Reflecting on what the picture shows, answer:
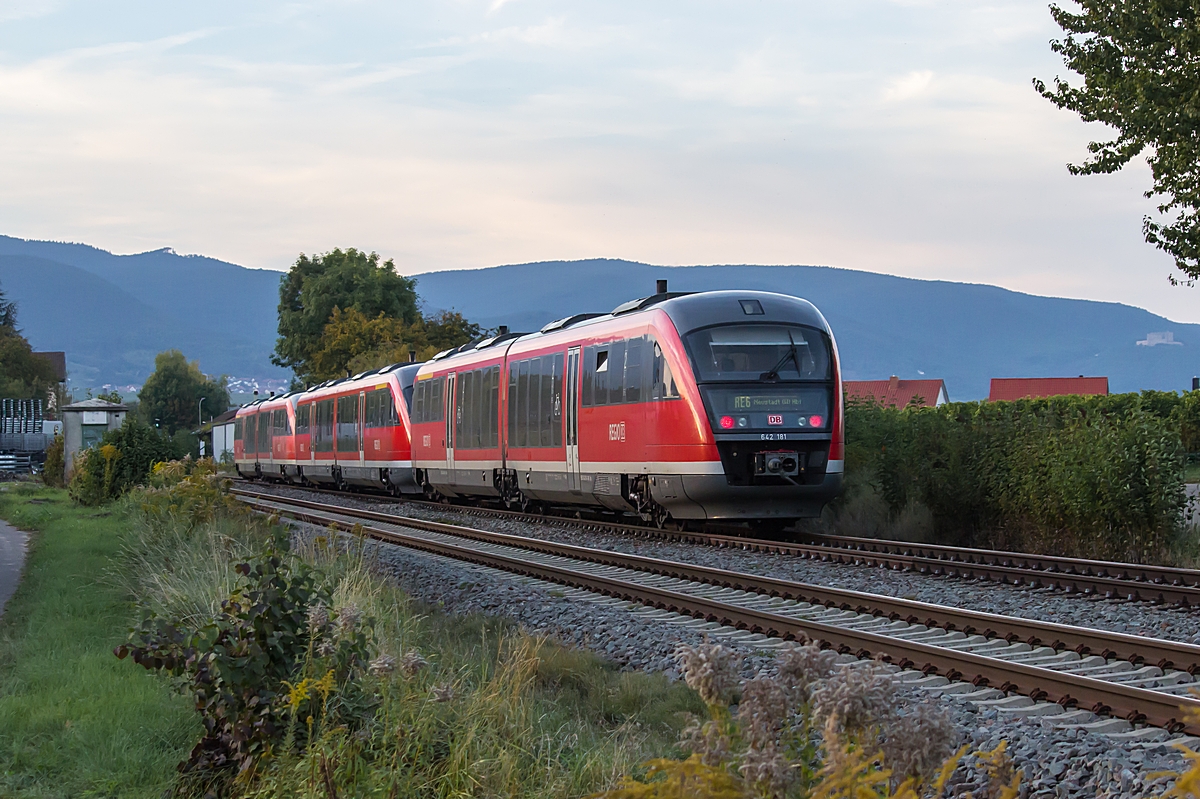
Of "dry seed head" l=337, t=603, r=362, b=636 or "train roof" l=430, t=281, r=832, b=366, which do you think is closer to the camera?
"dry seed head" l=337, t=603, r=362, b=636

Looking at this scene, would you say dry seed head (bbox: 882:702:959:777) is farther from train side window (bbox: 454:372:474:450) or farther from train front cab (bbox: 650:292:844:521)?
train side window (bbox: 454:372:474:450)

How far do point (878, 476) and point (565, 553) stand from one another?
6167mm

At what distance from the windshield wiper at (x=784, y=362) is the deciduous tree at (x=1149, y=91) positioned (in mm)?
6570

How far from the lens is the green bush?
90.5ft

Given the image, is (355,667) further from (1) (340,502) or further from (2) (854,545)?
(1) (340,502)

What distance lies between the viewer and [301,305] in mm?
86688

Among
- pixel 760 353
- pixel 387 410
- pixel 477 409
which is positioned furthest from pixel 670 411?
pixel 387 410

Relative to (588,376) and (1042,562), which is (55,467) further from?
(1042,562)

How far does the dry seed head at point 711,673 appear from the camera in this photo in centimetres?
302

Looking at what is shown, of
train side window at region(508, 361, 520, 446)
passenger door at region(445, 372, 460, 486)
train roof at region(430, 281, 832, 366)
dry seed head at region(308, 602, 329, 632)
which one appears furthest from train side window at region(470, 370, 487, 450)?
dry seed head at region(308, 602, 329, 632)

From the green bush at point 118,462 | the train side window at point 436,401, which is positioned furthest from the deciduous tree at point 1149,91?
the green bush at point 118,462

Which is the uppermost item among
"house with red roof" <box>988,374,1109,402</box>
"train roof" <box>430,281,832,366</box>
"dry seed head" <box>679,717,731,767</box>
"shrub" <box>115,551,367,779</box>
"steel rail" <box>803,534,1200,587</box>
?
"house with red roof" <box>988,374,1109,402</box>

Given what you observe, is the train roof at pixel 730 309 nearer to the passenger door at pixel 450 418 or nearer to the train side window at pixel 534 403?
the train side window at pixel 534 403

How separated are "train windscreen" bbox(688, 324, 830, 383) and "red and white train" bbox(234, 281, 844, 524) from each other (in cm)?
2
